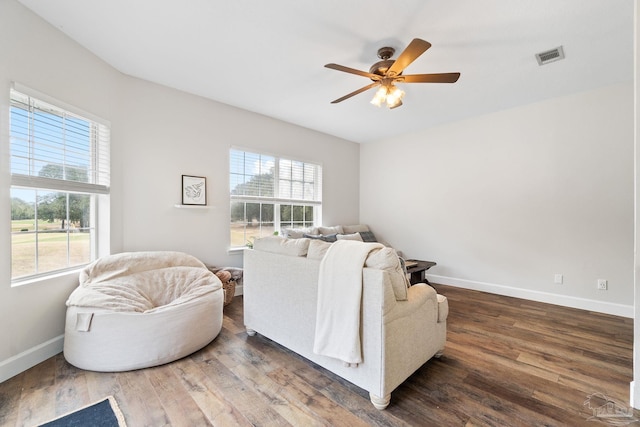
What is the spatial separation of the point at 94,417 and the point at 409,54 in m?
3.11

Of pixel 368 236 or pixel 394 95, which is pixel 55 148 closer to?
pixel 394 95

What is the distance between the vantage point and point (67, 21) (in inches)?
85.7

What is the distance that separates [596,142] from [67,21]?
218 inches

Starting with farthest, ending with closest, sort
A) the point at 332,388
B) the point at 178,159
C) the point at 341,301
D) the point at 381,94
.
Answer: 1. the point at 178,159
2. the point at 381,94
3. the point at 332,388
4. the point at 341,301

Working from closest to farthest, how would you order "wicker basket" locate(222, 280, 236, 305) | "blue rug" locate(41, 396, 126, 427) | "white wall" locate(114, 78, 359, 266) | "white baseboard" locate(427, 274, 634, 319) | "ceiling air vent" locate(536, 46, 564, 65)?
"blue rug" locate(41, 396, 126, 427), "ceiling air vent" locate(536, 46, 564, 65), "white wall" locate(114, 78, 359, 266), "white baseboard" locate(427, 274, 634, 319), "wicker basket" locate(222, 280, 236, 305)

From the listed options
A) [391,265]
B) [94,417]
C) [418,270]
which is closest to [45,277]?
[94,417]

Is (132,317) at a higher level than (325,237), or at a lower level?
lower

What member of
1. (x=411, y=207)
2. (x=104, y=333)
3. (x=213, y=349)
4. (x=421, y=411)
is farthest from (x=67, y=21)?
(x=411, y=207)

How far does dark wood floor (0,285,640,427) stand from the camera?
1593 mm

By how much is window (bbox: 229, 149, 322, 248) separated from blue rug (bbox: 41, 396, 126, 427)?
243 centimetres

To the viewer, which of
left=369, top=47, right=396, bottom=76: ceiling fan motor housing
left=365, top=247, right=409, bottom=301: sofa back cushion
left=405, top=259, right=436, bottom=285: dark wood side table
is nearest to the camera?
left=365, top=247, right=409, bottom=301: sofa back cushion

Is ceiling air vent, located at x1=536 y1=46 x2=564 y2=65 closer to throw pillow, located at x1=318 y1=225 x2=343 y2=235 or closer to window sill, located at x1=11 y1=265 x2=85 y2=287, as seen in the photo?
throw pillow, located at x1=318 y1=225 x2=343 y2=235

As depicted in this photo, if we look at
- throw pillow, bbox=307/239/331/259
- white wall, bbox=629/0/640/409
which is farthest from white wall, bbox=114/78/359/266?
white wall, bbox=629/0/640/409

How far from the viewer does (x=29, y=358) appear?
6.78ft
